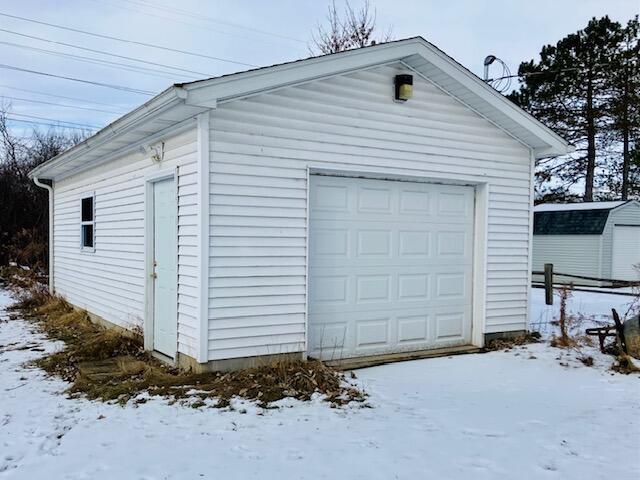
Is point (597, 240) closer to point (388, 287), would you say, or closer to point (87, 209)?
point (388, 287)

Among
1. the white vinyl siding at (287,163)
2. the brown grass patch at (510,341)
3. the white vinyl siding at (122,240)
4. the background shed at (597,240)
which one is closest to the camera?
the white vinyl siding at (287,163)

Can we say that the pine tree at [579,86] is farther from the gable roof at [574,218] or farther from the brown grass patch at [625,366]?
the brown grass patch at [625,366]

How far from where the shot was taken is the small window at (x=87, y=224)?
356 inches

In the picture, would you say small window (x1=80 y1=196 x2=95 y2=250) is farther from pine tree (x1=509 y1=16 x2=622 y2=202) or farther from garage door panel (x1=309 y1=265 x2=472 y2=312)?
pine tree (x1=509 y1=16 x2=622 y2=202)

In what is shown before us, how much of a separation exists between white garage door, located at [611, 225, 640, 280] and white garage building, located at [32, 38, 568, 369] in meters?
12.6

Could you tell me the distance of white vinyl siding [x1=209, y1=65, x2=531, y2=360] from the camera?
17.6 ft

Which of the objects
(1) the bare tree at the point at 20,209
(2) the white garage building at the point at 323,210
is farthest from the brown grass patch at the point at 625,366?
(1) the bare tree at the point at 20,209

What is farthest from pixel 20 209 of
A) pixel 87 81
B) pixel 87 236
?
pixel 87 236

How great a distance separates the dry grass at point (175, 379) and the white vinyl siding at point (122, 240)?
40 centimetres

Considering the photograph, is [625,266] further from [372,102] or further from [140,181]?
[140,181]

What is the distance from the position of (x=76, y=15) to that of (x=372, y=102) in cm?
1741

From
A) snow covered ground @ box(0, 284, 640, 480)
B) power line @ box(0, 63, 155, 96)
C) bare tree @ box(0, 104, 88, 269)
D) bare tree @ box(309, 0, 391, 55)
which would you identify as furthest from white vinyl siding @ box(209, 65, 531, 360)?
power line @ box(0, 63, 155, 96)

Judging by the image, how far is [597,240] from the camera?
17906 millimetres

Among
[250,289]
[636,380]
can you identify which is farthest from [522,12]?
[250,289]
